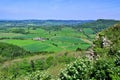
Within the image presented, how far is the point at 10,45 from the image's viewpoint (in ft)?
649

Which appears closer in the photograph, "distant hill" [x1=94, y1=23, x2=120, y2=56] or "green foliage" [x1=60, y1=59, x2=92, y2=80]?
"green foliage" [x1=60, y1=59, x2=92, y2=80]

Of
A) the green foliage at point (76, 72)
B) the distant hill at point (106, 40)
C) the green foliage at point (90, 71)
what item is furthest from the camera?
the distant hill at point (106, 40)

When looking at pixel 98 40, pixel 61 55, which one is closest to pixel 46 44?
pixel 61 55

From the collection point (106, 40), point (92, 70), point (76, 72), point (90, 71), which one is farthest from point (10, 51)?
point (76, 72)

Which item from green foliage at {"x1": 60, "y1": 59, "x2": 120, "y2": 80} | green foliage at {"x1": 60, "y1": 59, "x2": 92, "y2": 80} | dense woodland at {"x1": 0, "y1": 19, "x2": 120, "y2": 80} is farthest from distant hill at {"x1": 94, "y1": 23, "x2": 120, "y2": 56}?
green foliage at {"x1": 60, "y1": 59, "x2": 92, "y2": 80}

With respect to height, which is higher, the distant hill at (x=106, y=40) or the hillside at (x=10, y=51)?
the distant hill at (x=106, y=40)

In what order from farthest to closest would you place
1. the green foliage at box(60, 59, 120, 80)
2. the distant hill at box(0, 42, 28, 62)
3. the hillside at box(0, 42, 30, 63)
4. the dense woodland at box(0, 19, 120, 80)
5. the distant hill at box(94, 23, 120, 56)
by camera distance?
the distant hill at box(0, 42, 28, 62) → the hillside at box(0, 42, 30, 63) → the distant hill at box(94, 23, 120, 56) → the dense woodland at box(0, 19, 120, 80) → the green foliage at box(60, 59, 120, 80)

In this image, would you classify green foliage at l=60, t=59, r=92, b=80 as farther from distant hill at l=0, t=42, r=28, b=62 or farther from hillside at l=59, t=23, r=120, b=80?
distant hill at l=0, t=42, r=28, b=62

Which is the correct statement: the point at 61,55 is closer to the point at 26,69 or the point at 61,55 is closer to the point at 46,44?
the point at 26,69

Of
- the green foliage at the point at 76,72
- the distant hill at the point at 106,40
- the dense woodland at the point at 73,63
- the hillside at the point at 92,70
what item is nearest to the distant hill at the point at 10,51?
the dense woodland at the point at 73,63

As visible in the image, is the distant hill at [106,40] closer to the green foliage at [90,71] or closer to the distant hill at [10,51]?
the green foliage at [90,71]

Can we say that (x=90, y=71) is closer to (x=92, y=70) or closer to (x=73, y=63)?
(x=92, y=70)

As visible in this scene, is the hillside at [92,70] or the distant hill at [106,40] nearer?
the hillside at [92,70]

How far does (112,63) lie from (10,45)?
167198 millimetres
